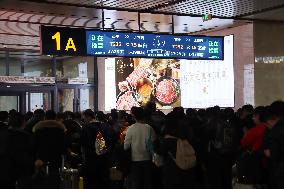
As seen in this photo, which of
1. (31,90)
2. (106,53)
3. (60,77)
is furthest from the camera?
(60,77)

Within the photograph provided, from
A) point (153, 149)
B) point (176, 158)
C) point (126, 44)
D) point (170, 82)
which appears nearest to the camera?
point (176, 158)

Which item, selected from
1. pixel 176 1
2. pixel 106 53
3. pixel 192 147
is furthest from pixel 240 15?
pixel 192 147

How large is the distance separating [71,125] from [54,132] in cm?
162

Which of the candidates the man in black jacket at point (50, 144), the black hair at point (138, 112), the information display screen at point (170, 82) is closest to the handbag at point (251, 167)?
the black hair at point (138, 112)

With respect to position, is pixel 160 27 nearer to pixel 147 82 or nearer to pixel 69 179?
pixel 147 82

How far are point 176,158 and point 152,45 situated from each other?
3.97 meters

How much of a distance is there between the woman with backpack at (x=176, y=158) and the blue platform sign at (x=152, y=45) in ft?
10.7

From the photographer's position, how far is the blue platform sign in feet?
29.3

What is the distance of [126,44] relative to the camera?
9188mm

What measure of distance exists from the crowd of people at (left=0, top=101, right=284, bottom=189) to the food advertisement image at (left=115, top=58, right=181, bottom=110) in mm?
5572

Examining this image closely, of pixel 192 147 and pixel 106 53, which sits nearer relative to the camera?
pixel 192 147

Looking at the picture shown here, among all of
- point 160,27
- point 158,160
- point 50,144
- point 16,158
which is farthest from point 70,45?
point 160,27

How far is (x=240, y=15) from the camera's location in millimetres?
10039

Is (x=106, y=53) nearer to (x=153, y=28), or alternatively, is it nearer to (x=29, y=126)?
(x=29, y=126)
